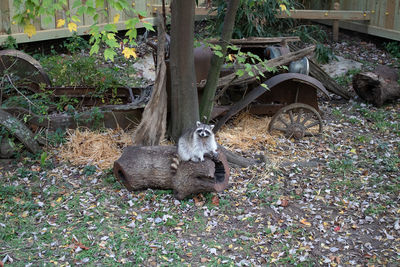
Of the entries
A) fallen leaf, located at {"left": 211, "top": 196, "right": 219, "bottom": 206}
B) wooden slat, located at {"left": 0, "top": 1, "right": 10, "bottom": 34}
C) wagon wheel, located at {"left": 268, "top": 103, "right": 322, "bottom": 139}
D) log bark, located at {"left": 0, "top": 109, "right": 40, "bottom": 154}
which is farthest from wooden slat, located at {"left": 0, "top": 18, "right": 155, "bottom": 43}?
fallen leaf, located at {"left": 211, "top": 196, "right": 219, "bottom": 206}

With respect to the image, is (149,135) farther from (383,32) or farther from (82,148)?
(383,32)

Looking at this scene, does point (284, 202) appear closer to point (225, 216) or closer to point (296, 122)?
point (225, 216)

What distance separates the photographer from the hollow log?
197 inches

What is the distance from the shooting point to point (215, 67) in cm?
610

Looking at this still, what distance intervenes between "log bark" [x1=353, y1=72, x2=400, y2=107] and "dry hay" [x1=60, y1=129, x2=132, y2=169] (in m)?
4.54

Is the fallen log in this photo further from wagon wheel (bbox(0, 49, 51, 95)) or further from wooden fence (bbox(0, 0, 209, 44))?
wagon wheel (bbox(0, 49, 51, 95))

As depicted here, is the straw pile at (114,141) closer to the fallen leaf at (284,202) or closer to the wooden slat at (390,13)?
the fallen leaf at (284,202)

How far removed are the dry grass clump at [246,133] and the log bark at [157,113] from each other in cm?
101

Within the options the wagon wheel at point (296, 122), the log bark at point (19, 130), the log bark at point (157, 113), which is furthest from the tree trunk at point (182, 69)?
the log bark at point (19, 130)

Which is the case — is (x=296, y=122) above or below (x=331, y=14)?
below

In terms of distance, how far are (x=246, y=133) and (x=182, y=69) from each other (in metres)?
1.62

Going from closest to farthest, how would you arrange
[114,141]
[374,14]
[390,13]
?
[114,141]
[390,13]
[374,14]

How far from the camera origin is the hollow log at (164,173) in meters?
4.99

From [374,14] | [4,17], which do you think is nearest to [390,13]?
[374,14]
